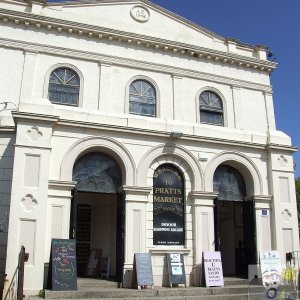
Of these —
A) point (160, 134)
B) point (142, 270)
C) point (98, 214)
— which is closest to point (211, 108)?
point (160, 134)

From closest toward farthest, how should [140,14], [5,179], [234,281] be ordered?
1. [234,281]
2. [5,179]
3. [140,14]

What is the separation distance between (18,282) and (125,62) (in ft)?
33.9

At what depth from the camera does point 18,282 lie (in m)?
10.2

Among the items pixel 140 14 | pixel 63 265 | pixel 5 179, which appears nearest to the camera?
pixel 63 265

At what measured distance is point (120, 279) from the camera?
1263 cm

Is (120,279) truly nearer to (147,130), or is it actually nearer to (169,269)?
(169,269)

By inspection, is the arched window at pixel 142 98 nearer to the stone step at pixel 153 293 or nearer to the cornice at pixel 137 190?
the cornice at pixel 137 190

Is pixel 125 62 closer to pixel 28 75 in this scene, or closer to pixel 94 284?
pixel 28 75

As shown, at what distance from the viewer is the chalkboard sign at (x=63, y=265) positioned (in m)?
11.2

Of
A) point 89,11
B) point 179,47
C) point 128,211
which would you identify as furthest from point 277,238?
point 89,11

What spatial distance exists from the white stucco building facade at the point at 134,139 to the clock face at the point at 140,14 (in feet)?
0.20

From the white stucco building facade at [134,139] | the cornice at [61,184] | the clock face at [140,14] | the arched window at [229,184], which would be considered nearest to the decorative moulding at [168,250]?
the white stucco building facade at [134,139]

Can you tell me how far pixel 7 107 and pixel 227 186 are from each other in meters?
8.28

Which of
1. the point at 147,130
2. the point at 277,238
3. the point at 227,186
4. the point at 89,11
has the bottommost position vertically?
the point at 277,238
